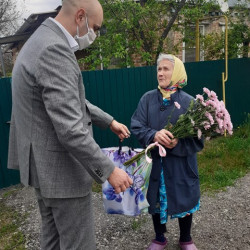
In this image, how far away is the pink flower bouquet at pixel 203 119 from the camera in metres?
2.01

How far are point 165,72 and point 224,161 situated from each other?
119 inches

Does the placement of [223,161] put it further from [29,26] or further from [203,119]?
[29,26]

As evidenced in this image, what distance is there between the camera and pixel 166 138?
6.81 ft

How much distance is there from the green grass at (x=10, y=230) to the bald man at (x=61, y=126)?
1.44 metres

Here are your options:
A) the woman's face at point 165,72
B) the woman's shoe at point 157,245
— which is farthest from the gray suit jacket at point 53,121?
the woman's shoe at point 157,245

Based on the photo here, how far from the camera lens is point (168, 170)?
2.26m

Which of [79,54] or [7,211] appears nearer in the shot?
[7,211]

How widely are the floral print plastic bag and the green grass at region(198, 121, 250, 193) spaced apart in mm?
1926

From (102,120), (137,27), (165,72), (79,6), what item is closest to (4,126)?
(102,120)

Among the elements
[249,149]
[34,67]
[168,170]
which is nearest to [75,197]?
[34,67]

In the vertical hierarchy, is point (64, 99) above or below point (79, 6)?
below

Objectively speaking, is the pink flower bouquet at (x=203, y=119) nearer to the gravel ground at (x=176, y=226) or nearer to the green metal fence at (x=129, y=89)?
the gravel ground at (x=176, y=226)

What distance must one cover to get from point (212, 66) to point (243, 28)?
1814 mm

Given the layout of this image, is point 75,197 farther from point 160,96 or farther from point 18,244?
point 18,244
